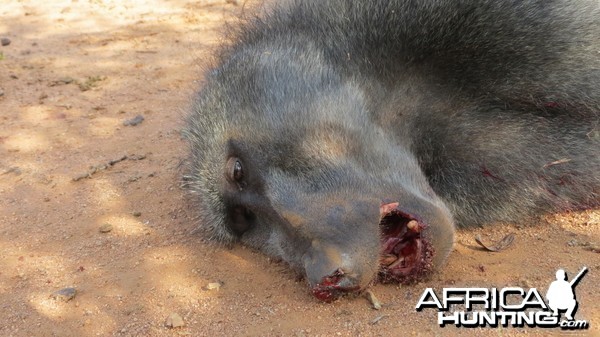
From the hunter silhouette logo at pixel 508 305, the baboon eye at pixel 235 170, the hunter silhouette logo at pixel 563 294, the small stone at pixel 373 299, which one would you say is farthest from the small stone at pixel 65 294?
the hunter silhouette logo at pixel 563 294

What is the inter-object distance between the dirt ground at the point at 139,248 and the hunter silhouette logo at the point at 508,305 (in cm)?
4

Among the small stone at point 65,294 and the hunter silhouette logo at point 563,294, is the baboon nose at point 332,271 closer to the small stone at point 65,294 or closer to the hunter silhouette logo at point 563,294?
the hunter silhouette logo at point 563,294

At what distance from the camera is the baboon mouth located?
2.60m

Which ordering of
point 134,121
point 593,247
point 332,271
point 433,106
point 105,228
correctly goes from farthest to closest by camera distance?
1. point 134,121
2. point 105,228
3. point 433,106
4. point 593,247
5. point 332,271

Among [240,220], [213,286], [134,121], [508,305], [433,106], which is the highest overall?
[433,106]

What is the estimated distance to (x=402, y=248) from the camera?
270cm

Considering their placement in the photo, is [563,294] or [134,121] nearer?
[563,294]

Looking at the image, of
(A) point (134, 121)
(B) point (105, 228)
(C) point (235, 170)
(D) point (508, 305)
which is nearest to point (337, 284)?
(D) point (508, 305)

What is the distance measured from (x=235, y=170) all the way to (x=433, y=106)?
106 cm

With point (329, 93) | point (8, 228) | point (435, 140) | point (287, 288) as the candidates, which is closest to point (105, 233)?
point (8, 228)

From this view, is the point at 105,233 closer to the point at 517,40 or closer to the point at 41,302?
the point at 41,302

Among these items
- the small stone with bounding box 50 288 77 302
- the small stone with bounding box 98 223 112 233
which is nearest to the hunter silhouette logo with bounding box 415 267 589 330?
the small stone with bounding box 50 288 77 302

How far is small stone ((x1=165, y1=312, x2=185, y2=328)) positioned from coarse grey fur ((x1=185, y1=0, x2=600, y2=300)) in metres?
0.55

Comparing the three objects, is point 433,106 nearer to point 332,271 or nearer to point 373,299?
point 373,299
